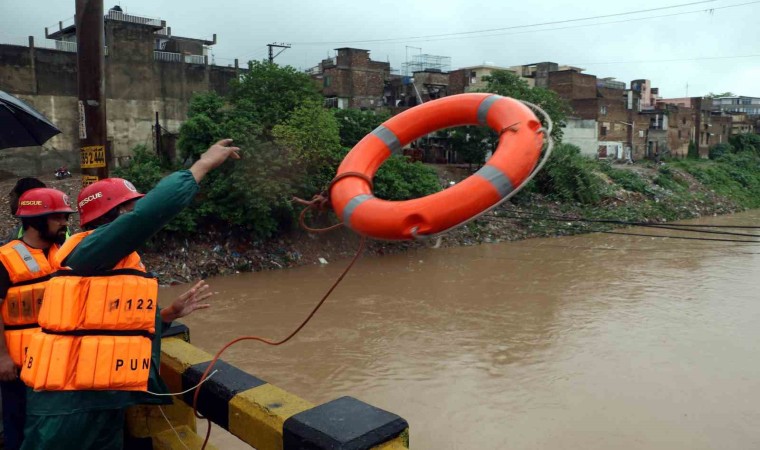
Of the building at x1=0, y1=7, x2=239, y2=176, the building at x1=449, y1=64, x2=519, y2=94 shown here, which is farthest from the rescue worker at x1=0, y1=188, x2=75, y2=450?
the building at x1=449, y1=64, x2=519, y2=94

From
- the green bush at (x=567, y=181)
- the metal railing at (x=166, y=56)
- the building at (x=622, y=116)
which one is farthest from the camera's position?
the building at (x=622, y=116)

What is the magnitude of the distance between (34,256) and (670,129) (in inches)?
1575

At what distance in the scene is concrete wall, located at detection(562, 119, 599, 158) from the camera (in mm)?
29250

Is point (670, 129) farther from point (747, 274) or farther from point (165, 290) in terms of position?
point (165, 290)

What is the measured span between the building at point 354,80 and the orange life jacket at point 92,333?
82.4 ft

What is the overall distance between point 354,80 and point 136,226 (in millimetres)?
26762

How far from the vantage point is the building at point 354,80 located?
89.5 ft

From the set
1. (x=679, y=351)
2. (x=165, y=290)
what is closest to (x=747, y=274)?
(x=679, y=351)

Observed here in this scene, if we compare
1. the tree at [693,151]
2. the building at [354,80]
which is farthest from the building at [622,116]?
the building at [354,80]

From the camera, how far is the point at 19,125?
353 centimetres

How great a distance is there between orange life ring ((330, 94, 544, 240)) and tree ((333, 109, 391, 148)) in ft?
39.4

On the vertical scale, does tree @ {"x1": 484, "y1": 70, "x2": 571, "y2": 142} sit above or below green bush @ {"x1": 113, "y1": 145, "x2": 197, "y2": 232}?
above

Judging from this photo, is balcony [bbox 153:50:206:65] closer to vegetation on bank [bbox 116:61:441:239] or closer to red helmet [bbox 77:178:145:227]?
vegetation on bank [bbox 116:61:441:239]

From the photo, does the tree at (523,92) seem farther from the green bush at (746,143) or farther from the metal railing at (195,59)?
the green bush at (746,143)
